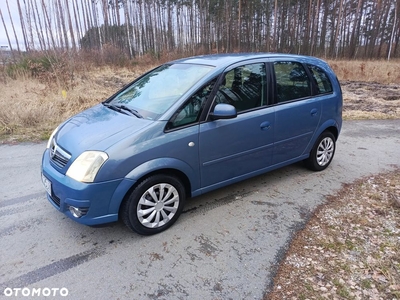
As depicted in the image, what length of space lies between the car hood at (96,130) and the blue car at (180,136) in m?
0.01

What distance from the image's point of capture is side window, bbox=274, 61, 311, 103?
144 inches

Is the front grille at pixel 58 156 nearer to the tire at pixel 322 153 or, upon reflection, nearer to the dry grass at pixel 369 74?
the tire at pixel 322 153

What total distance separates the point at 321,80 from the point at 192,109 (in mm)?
2321

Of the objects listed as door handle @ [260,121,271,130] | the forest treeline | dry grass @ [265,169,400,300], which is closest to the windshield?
door handle @ [260,121,271,130]

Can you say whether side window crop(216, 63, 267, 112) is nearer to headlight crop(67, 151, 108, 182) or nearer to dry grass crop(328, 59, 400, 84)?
headlight crop(67, 151, 108, 182)

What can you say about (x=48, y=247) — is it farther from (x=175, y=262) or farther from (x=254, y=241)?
(x=254, y=241)

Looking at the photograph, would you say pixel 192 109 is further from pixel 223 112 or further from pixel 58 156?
pixel 58 156

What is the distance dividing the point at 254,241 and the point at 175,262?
2.69 feet

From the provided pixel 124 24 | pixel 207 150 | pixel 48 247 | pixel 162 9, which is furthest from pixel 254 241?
pixel 162 9

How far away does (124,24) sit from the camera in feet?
89.1

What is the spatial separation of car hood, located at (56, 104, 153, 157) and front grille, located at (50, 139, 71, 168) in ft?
0.14

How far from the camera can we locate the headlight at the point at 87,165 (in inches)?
97.6

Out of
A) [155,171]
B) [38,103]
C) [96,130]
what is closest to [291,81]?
[155,171]

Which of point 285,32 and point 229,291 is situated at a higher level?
point 285,32
